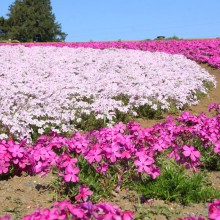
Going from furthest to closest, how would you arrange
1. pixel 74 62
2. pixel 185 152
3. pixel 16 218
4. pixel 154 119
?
1. pixel 74 62
2. pixel 154 119
3. pixel 185 152
4. pixel 16 218

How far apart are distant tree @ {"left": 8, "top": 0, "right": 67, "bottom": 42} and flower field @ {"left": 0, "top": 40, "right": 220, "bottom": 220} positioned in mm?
38355

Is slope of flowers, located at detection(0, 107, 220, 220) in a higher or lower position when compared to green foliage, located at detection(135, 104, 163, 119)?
higher

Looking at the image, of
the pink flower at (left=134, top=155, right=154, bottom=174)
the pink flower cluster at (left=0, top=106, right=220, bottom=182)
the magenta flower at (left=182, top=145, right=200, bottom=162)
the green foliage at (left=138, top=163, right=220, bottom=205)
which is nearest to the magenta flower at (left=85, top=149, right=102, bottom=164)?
the pink flower cluster at (left=0, top=106, right=220, bottom=182)

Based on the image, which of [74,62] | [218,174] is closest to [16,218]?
[218,174]

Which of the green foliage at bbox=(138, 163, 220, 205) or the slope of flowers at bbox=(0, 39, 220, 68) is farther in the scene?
the slope of flowers at bbox=(0, 39, 220, 68)

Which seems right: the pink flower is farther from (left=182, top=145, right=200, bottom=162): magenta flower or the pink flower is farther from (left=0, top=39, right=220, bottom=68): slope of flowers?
(left=0, top=39, right=220, bottom=68): slope of flowers

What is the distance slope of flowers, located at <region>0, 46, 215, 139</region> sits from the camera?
9547mm

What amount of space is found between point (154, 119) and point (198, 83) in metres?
4.95

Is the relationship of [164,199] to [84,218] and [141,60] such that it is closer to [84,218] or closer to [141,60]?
[84,218]

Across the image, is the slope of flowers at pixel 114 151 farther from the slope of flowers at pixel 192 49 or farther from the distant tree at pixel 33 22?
the distant tree at pixel 33 22

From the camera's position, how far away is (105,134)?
5.83 m

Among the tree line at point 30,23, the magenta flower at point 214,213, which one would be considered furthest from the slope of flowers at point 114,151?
the tree line at point 30,23

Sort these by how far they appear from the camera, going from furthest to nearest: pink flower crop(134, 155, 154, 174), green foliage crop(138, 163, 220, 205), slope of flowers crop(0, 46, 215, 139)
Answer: slope of flowers crop(0, 46, 215, 139) → green foliage crop(138, 163, 220, 205) → pink flower crop(134, 155, 154, 174)

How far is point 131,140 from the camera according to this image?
5.98 meters
